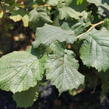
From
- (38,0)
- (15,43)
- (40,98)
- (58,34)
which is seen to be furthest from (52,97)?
(58,34)

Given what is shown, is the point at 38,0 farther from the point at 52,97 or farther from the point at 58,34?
the point at 52,97

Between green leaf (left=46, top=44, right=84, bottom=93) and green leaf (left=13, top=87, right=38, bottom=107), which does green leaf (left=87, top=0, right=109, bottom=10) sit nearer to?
green leaf (left=46, top=44, right=84, bottom=93)

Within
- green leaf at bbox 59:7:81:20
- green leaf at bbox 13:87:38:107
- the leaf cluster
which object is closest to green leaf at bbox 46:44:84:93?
the leaf cluster

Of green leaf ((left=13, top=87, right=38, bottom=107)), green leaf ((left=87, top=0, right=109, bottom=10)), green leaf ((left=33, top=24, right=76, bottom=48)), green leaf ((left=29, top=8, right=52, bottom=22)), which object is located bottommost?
green leaf ((left=13, top=87, right=38, bottom=107))

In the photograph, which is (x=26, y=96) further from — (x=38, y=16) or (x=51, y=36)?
(x=38, y=16)

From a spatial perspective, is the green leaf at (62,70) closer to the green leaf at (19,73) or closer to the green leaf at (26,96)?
the green leaf at (19,73)

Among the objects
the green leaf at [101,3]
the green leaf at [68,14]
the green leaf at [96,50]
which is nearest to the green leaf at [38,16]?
the green leaf at [68,14]
